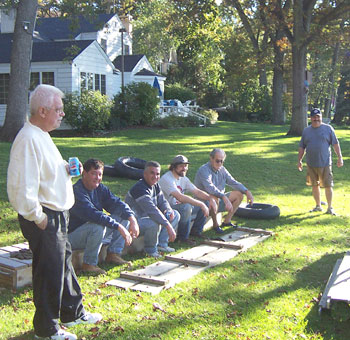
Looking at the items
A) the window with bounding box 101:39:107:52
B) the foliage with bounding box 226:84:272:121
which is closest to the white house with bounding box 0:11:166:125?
the window with bounding box 101:39:107:52

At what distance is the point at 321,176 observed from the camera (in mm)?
9602

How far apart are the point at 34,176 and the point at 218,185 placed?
198 inches

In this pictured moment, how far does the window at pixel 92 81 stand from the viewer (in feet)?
86.5

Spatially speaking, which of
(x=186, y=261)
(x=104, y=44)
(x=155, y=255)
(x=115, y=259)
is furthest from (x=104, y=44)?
(x=186, y=261)

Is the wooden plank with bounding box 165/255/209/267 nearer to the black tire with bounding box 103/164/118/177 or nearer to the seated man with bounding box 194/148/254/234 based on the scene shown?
the seated man with bounding box 194/148/254/234

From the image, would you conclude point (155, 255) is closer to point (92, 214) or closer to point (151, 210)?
point (151, 210)

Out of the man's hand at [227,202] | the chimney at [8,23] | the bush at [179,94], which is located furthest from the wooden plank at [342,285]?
the bush at [179,94]

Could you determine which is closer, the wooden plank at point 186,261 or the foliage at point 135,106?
the wooden plank at point 186,261

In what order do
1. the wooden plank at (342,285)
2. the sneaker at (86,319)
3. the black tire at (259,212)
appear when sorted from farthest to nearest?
the black tire at (259,212) → the wooden plank at (342,285) → the sneaker at (86,319)

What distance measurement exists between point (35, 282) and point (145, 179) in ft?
9.55

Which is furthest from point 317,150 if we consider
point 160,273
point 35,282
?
point 35,282

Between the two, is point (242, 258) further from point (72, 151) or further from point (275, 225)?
point (72, 151)

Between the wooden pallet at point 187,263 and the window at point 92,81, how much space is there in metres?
19.3

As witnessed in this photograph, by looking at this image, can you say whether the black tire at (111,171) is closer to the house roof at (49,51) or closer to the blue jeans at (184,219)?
the blue jeans at (184,219)
